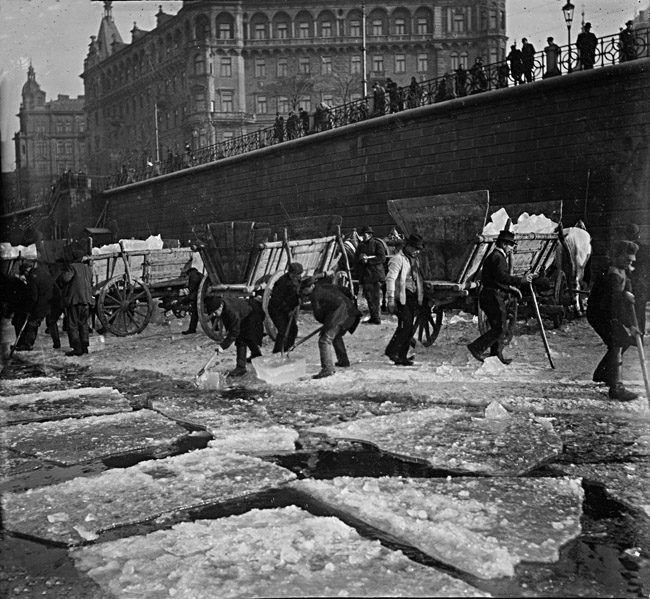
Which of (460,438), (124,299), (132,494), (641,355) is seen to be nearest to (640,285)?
(641,355)

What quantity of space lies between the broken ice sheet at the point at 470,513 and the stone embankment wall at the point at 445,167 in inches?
142

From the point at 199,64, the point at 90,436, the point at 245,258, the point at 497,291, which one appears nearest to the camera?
the point at 199,64

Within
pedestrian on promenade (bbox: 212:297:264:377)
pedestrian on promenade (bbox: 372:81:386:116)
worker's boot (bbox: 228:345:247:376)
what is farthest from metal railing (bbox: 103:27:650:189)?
worker's boot (bbox: 228:345:247:376)

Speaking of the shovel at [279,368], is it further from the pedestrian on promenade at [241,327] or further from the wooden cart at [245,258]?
the wooden cart at [245,258]

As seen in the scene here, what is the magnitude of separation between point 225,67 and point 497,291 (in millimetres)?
3115

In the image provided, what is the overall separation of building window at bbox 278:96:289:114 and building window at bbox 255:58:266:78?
0.94 feet

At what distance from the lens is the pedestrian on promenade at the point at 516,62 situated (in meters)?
3.28

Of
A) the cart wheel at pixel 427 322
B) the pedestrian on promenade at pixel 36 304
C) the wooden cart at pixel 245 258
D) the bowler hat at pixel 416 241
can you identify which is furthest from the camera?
the wooden cart at pixel 245 258

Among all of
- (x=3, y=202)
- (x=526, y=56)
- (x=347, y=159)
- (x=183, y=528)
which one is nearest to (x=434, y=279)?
(x=526, y=56)

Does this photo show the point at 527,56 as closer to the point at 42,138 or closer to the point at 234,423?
the point at 42,138

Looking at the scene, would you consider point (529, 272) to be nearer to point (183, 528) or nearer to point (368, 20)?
point (368, 20)

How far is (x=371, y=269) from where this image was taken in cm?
995

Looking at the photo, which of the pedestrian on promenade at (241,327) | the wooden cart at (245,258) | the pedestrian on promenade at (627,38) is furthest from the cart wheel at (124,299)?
the pedestrian on promenade at (627,38)

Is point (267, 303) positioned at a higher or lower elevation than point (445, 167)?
lower
